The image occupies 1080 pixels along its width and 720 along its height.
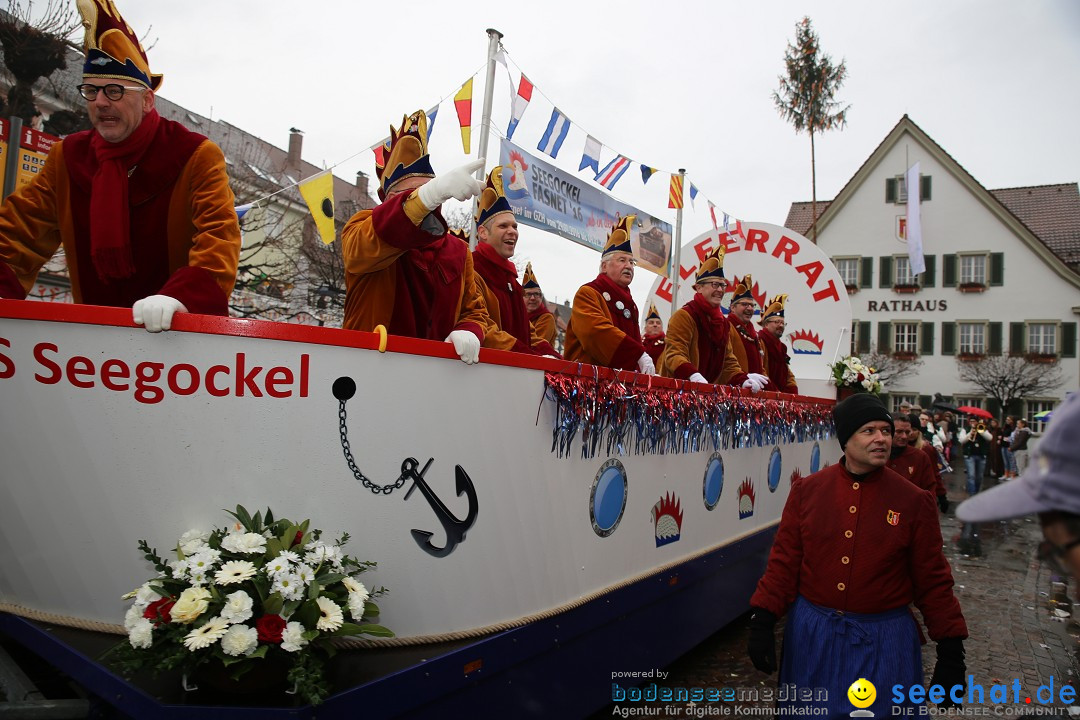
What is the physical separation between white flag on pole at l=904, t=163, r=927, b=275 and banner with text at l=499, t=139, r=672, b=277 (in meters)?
26.3

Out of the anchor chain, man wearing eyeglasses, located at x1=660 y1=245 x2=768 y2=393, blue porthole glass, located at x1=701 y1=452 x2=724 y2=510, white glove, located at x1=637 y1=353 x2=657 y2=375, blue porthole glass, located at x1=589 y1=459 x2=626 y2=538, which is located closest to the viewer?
the anchor chain

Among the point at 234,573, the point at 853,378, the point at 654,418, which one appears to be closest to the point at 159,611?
the point at 234,573

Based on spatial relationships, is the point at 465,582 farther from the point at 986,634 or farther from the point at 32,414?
the point at 986,634

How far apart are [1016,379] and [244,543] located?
33.7 m

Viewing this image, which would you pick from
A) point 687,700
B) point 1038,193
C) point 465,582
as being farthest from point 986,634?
point 1038,193

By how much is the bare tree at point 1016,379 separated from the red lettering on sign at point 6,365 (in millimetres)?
33874

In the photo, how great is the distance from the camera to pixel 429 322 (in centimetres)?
348

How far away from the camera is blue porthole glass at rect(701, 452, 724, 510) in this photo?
16.3 feet

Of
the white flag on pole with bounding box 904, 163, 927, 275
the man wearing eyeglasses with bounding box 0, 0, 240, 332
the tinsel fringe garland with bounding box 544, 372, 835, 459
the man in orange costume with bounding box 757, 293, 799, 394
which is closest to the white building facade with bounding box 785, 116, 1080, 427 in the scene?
the white flag on pole with bounding box 904, 163, 927, 275

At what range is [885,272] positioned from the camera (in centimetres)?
3434

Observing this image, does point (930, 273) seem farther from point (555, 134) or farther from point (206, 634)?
point (206, 634)

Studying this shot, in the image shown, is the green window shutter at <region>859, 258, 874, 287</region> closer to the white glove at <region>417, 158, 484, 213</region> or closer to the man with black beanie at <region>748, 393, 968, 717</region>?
the man with black beanie at <region>748, 393, 968, 717</region>

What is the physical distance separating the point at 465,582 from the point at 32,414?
5.06 ft

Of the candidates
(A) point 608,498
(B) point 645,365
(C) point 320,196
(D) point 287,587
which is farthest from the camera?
(C) point 320,196
